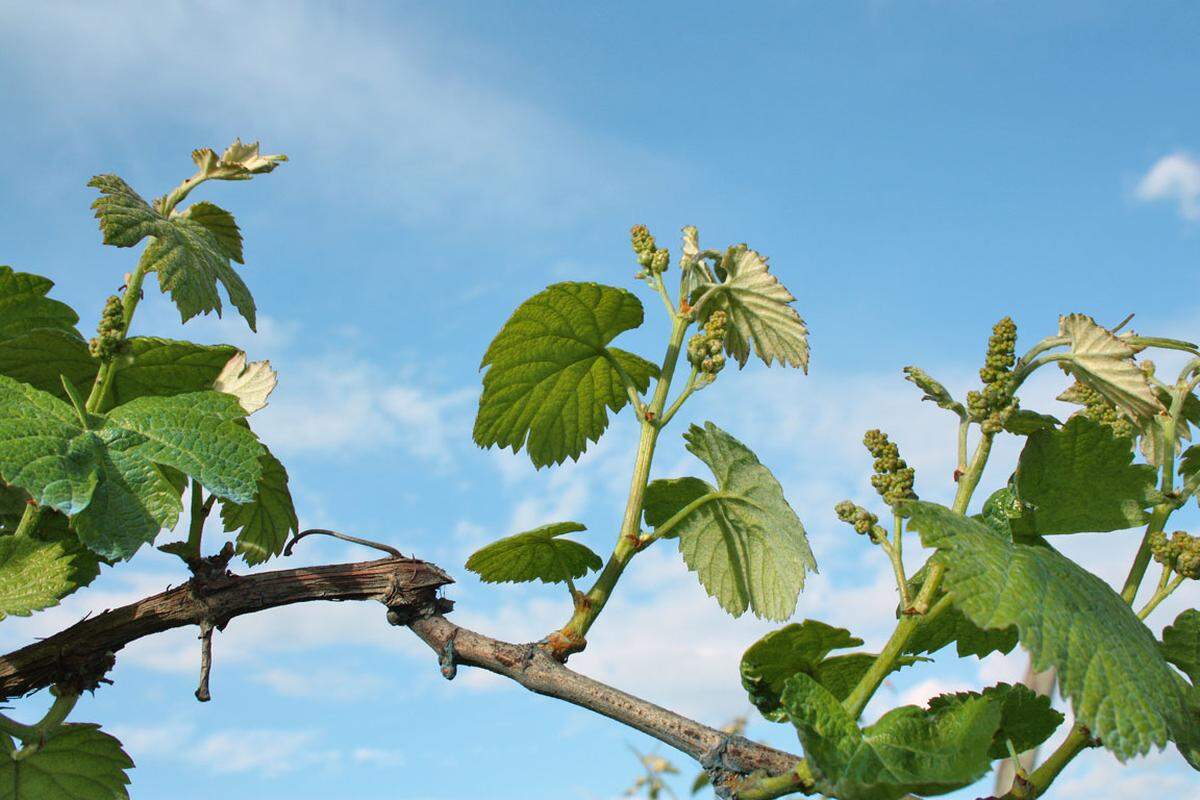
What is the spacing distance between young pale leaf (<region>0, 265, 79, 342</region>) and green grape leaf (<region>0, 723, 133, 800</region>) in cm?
74


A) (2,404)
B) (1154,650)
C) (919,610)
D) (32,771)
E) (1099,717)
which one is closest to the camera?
(1099,717)

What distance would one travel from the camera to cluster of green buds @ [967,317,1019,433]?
4.78ft

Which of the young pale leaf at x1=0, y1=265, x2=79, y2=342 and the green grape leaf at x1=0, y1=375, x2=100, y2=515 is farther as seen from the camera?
the young pale leaf at x1=0, y1=265, x2=79, y2=342

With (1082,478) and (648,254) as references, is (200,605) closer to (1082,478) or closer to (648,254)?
(648,254)

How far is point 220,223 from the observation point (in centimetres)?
195

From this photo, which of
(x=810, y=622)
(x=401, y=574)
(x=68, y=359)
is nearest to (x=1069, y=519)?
(x=810, y=622)

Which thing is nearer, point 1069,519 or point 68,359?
point 1069,519

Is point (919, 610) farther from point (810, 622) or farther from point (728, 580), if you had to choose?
point (728, 580)

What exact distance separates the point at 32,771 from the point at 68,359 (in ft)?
2.43

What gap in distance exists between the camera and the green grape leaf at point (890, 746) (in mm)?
1256

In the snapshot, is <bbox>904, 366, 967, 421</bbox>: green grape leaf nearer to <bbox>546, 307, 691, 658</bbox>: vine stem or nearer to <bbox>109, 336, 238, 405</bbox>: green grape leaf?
<bbox>546, 307, 691, 658</bbox>: vine stem

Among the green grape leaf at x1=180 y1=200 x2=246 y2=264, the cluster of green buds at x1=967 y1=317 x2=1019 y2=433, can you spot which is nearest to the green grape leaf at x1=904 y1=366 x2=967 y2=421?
the cluster of green buds at x1=967 y1=317 x2=1019 y2=433

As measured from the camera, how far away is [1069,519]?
5.42ft

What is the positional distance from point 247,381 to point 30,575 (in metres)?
0.47
